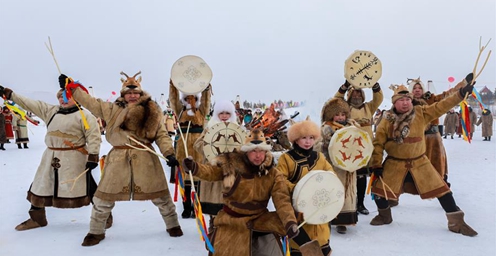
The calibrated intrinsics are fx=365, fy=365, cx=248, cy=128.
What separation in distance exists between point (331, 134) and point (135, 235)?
2.25m

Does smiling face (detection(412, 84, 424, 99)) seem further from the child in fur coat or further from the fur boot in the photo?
the fur boot

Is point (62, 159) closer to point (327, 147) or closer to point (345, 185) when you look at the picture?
point (327, 147)

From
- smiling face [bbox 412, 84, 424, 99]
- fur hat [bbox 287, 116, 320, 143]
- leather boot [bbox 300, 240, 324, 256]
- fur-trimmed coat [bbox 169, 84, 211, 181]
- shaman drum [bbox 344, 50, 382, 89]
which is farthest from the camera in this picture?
smiling face [bbox 412, 84, 424, 99]

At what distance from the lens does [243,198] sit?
2.62 m

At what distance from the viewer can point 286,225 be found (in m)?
2.37

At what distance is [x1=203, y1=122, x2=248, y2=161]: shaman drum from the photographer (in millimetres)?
3373

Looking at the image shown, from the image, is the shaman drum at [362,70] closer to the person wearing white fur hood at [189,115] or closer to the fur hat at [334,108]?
the fur hat at [334,108]

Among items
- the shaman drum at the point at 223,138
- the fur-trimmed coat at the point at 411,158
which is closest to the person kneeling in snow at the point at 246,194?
the shaman drum at the point at 223,138

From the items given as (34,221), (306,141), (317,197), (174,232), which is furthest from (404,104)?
(34,221)

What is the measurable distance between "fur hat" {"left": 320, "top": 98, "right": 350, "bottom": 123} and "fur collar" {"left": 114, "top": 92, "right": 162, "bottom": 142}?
5.60 feet

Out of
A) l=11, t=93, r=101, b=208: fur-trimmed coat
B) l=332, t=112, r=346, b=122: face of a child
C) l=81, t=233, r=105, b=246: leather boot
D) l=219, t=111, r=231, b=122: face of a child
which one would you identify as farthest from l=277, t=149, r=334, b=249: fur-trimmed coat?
l=11, t=93, r=101, b=208: fur-trimmed coat

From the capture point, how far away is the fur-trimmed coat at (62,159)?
382cm

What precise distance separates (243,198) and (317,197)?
0.53m

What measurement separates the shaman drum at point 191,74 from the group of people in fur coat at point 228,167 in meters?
0.24
